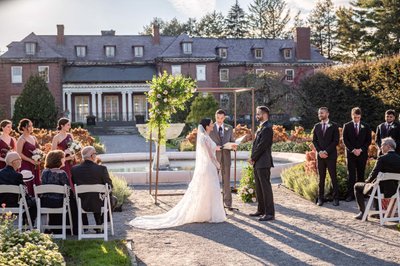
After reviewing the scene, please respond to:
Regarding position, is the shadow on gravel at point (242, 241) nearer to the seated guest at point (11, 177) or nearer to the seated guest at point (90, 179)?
the seated guest at point (90, 179)

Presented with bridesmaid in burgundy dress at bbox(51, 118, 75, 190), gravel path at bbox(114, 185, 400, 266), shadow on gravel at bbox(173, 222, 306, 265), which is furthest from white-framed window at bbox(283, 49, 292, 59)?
shadow on gravel at bbox(173, 222, 306, 265)

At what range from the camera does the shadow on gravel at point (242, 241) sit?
7344 mm

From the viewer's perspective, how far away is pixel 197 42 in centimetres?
5338

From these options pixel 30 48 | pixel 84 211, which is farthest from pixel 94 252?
pixel 30 48

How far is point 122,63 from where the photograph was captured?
172 ft

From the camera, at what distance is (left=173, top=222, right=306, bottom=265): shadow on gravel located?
734cm

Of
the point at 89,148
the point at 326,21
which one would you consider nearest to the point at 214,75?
the point at 326,21

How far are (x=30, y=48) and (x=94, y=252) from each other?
150ft

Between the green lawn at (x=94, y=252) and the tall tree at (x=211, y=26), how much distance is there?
69.1 metres

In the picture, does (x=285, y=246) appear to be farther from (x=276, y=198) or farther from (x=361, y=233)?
(x=276, y=198)

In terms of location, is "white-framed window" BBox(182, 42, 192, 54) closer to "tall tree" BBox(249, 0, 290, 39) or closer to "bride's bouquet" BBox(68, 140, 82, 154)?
"tall tree" BBox(249, 0, 290, 39)

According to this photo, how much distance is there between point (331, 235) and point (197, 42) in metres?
45.9

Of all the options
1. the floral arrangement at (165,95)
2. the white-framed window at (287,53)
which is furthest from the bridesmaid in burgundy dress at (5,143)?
the white-framed window at (287,53)

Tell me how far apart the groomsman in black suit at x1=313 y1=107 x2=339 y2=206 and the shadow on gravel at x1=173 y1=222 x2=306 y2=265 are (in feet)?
9.08
